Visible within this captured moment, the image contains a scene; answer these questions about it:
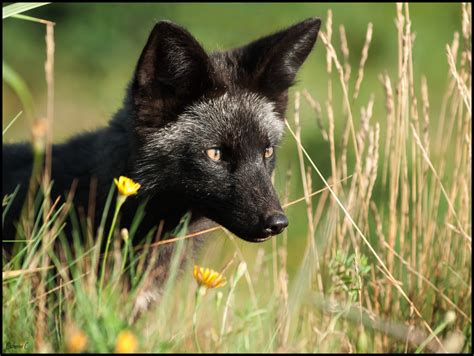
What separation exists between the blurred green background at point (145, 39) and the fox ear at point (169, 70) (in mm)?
6492

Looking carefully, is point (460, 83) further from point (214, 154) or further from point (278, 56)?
point (214, 154)

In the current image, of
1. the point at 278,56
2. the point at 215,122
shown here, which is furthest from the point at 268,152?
the point at 278,56

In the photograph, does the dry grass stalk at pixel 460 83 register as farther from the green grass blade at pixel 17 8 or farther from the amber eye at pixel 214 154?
the green grass blade at pixel 17 8

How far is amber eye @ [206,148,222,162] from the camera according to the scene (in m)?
4.58

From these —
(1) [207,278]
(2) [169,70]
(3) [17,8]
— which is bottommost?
(1) [207,278]

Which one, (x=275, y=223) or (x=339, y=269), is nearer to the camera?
(x=339, y=269)

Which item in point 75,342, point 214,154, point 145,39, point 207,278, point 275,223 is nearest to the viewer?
point 75,342

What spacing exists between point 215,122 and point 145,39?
294 inches

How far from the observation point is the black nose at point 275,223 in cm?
421

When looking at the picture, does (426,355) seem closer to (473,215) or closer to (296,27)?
(473,215)

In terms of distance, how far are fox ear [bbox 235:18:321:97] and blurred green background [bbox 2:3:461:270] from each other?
608 cm

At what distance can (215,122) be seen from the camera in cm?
474

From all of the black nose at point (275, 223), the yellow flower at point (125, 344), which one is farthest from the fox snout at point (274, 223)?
the yellow flower at point (125, 344)

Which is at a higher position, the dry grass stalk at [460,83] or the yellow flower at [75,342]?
the dry grass stalk at [460,83]
